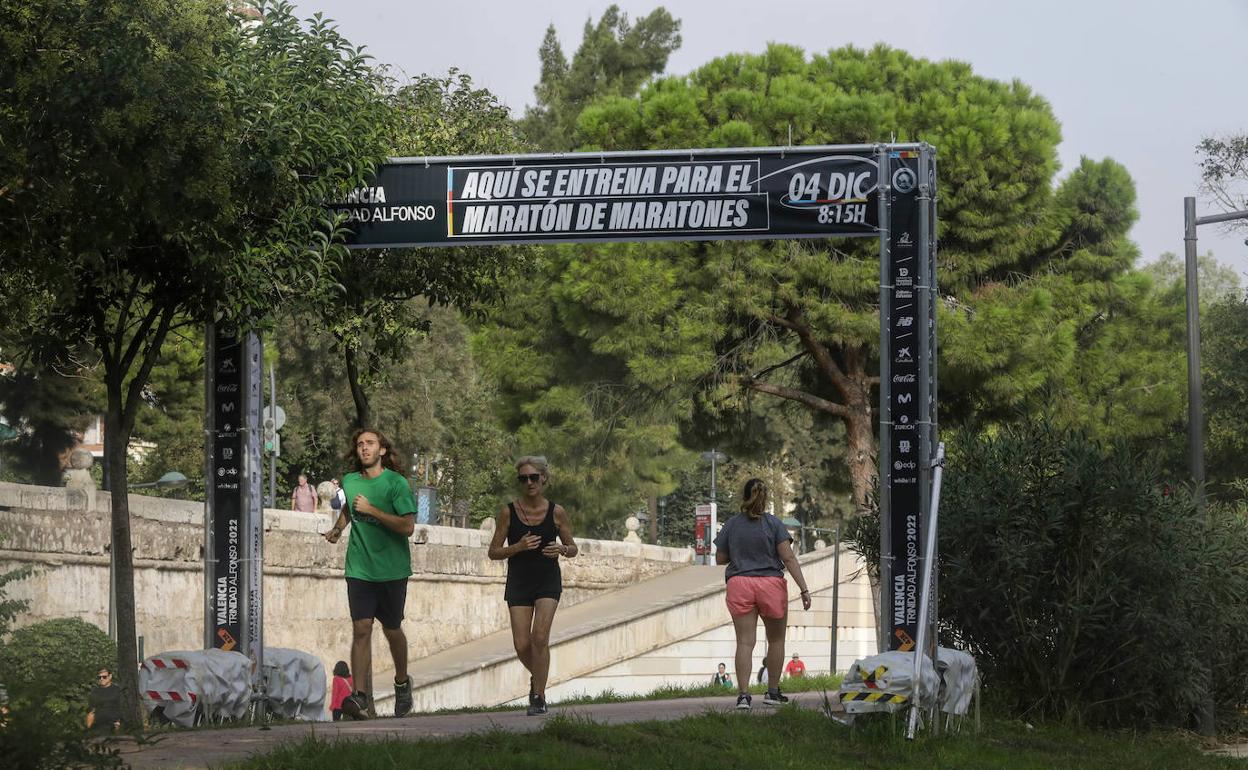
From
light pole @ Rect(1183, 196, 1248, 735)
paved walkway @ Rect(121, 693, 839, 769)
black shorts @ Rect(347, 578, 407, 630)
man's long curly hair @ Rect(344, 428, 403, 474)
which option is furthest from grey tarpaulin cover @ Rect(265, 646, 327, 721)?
light pole @ Rect(1183, 196, 1248, 735)

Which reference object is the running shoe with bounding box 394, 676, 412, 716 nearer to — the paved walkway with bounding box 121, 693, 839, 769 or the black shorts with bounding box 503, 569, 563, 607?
the paved walkway with bounding box 121, 693, 839, 769

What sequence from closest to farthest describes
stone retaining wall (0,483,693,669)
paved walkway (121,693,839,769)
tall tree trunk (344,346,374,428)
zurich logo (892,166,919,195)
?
paved walkway (121,693,839,769) → zurich logo (892,166,919,195) → tall tree trunk (344,346,374,428) → stone retaining wall (0,483,693,669)

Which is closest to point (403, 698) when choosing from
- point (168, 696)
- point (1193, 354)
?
point (168, 696)

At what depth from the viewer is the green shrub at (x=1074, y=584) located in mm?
12164

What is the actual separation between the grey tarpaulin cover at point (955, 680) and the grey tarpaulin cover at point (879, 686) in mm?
528

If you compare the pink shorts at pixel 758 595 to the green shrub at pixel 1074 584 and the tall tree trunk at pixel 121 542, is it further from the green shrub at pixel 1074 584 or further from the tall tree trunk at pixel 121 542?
the tall tree trunk at pixel 121 542

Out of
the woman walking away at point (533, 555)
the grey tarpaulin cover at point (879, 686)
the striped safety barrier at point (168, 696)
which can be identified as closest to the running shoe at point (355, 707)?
the striped safety barrier at point (168, 696)

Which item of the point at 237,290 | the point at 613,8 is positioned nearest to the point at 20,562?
the point at 237,290

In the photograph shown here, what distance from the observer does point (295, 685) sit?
1287cm

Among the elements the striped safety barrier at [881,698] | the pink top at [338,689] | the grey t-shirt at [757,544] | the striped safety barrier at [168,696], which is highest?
the grey t-shirt at [757,544]

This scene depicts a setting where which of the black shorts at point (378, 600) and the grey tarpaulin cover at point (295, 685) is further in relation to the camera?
the grey tarpaulin cover at point (295, 685)

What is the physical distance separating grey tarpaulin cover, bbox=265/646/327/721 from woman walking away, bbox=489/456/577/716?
7.73ft

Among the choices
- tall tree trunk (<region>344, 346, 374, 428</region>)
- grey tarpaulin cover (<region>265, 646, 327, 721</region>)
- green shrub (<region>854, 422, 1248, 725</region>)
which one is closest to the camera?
green shrub (<region>854, 422, 1248, 725</region>)

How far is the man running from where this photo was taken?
11195 millimetres
